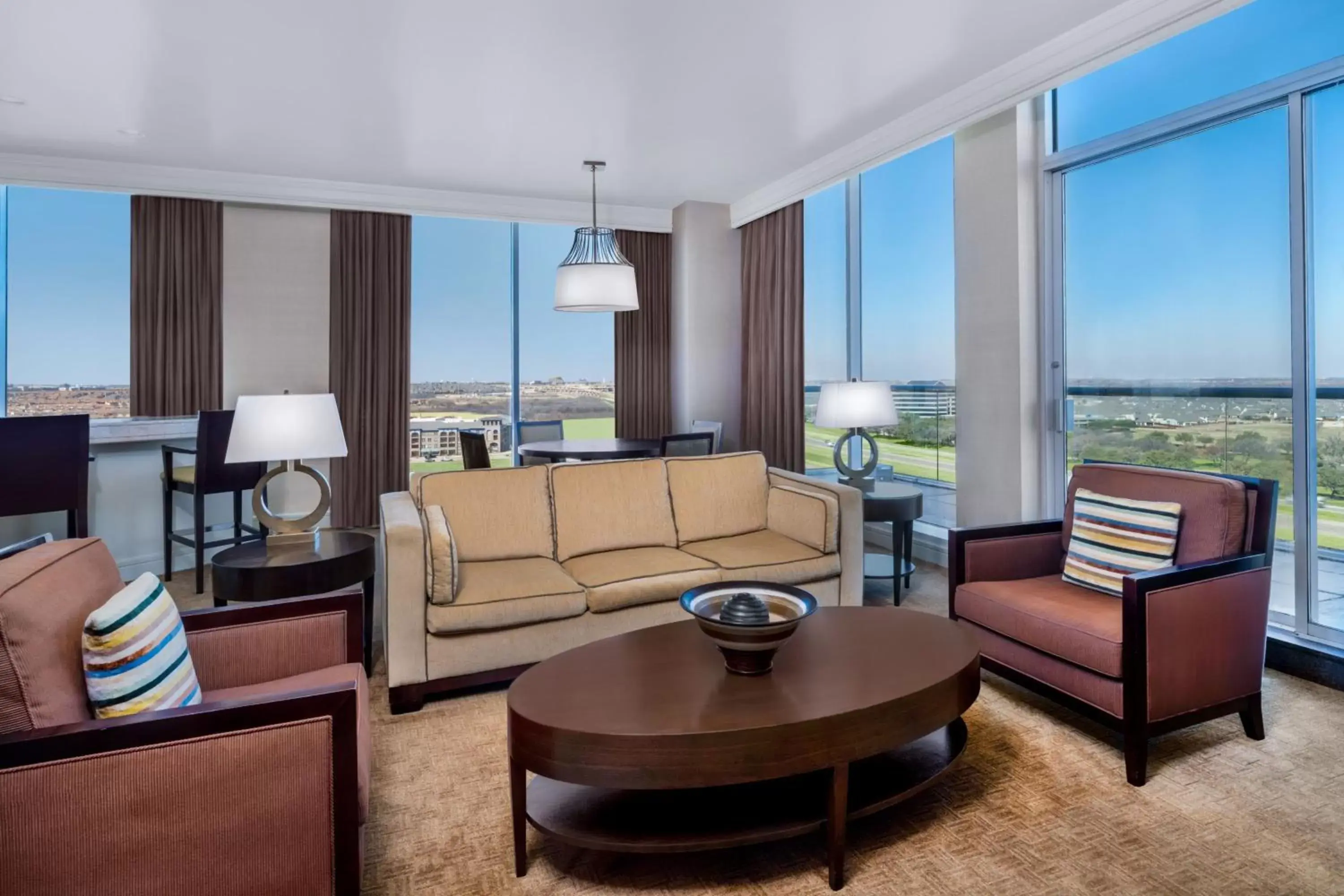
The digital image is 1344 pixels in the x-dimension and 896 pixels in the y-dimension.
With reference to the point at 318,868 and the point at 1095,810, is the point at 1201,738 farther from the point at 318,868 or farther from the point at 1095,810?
the point at 318,868

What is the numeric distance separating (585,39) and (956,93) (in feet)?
6.42

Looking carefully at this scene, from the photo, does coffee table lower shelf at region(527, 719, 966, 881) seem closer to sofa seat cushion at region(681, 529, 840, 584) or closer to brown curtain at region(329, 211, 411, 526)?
sofa seat cushion at region(681, 529, 840, 584)

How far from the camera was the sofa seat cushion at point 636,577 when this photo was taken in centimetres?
291

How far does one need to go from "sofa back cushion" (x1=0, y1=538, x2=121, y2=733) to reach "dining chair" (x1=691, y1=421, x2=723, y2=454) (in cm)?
383

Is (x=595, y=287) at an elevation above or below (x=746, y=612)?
above

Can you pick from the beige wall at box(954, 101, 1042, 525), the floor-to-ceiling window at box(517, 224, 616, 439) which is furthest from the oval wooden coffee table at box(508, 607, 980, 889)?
the floor-to-ceiling window at box(517, 224, 616, 439)

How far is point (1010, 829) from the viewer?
1.92m

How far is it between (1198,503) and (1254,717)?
2.23ft

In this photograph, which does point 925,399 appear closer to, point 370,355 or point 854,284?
point 854,284

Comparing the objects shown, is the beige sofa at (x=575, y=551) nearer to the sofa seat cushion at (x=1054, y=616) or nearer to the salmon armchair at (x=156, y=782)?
the sofa seat cushion at (x=1054, y=616)

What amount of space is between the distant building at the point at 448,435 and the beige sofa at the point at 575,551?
2.99m

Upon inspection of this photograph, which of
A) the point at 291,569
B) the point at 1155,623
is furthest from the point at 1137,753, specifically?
the point at 291,569

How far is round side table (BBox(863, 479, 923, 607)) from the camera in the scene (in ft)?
12.5

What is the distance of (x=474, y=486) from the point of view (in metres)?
3.27
